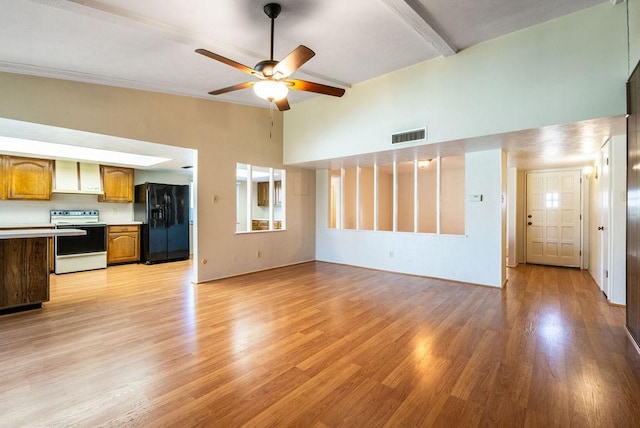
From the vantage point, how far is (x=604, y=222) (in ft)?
13.9

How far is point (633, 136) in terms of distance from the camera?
8.86 feet

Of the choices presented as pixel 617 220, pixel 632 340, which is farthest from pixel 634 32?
pixel 632 340

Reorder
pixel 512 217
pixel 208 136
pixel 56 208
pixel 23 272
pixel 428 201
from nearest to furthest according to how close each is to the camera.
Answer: pixel 23 272 → pixel 208 136 → pixel 56 208 → pixel 512 217 → pixel 428 201

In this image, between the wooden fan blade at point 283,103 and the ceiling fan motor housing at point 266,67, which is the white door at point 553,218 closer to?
the wooden fan blade at point 283,103

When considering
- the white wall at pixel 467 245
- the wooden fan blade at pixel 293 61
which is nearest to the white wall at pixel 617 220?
the white wall at pixel 467 245

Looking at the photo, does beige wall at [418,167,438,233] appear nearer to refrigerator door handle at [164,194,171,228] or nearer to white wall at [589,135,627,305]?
white wall at [589,135,627,305]

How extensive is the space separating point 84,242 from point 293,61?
596 centimetres

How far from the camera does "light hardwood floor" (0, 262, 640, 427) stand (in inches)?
69.0

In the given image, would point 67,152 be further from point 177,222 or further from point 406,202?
point 406,202

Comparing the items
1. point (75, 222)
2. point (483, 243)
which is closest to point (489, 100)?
point (483, 243)

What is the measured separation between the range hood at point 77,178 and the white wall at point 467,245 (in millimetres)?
5857

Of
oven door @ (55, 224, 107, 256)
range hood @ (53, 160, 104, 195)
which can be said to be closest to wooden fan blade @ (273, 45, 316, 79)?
oven door @ (55, 224, 107, 256)

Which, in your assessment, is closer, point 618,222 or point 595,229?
point 618,222

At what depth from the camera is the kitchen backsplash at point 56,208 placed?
5.43 metres
